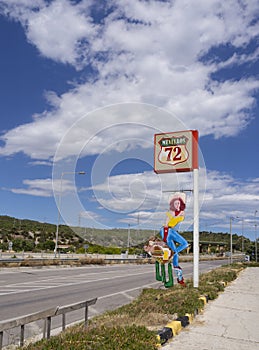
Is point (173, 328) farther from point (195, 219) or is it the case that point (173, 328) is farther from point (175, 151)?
point (175, 151)

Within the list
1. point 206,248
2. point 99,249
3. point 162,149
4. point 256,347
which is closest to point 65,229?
point 99,249

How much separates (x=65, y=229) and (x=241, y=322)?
325ft

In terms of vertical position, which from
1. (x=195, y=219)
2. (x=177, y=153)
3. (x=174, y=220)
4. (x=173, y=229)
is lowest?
(x=173, y=229)

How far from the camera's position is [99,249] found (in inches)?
3095

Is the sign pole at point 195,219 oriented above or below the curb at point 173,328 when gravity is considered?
above

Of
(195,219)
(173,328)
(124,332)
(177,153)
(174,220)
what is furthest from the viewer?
(195,219)

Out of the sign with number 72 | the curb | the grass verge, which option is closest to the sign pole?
the sign with number 72

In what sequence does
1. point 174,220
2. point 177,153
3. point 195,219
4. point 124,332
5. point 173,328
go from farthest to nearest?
point 195,219 < point 177,153 < point 174,220 < point 173,328 < point 124,332

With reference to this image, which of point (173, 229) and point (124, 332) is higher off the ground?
point (173, 229)

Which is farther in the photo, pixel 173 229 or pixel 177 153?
pixel 177 153

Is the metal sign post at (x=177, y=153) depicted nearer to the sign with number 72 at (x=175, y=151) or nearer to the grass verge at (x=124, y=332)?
the sign with number 72 at (x=175, y=151)

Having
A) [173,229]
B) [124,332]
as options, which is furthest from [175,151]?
[124,332]

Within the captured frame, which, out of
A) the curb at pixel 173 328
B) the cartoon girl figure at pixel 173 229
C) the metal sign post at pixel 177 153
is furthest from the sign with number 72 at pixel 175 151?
the curb at pixel 173 328

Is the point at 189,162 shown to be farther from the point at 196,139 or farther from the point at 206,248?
the point at 206,248
